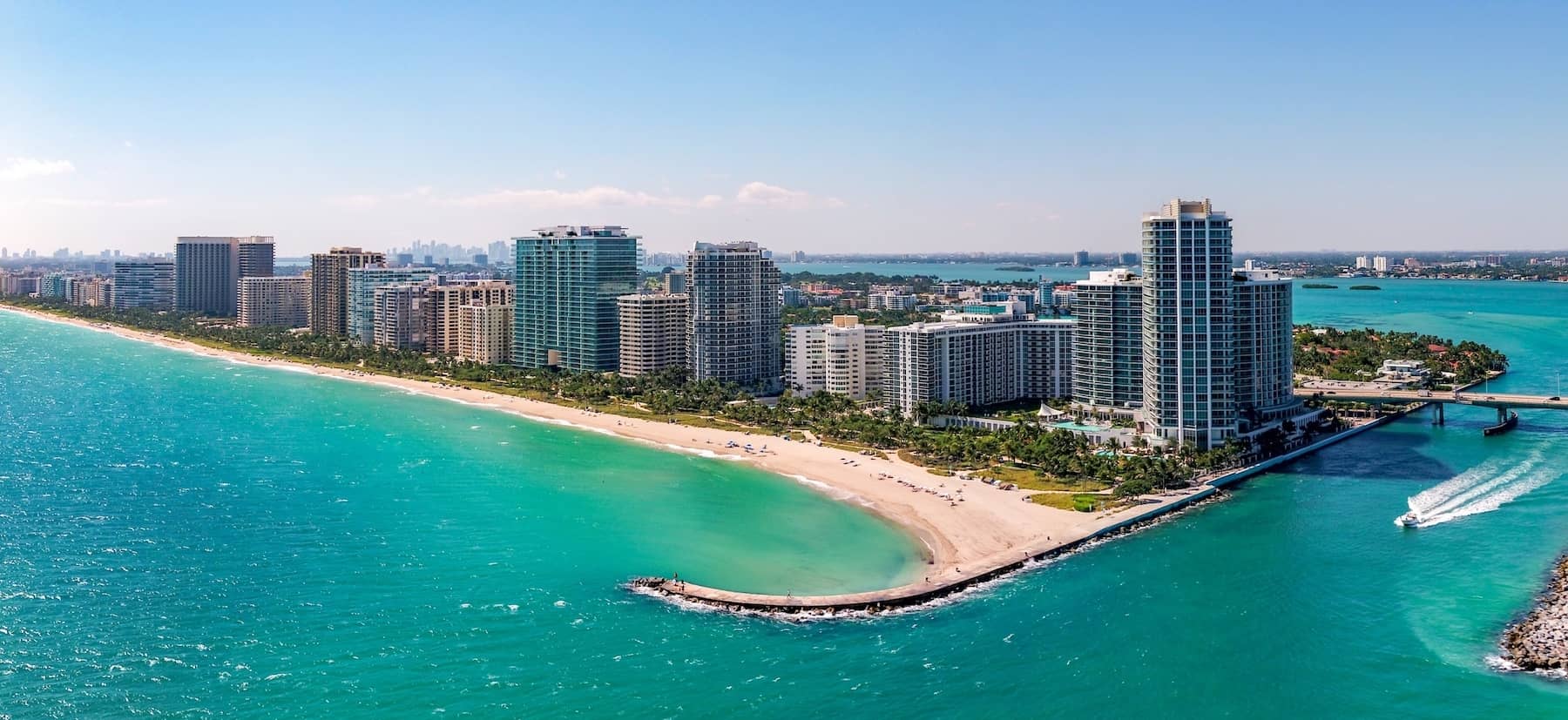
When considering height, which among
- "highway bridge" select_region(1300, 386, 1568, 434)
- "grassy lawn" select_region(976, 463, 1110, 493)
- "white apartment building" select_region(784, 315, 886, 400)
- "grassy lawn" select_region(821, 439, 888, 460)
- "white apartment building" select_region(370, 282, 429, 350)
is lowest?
"grassy lawn" select_region(976, 463, 1110, 493)

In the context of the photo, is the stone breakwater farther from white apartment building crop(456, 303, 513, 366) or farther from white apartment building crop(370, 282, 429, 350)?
white apartment building crop(370, 282, 429, 350)

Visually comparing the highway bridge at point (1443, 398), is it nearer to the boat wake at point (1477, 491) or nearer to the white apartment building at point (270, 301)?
the boat wake at point (1477, 491)

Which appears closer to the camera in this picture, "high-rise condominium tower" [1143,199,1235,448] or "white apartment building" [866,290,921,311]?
"high-rise condominium tower" [1143,199,1235,448]

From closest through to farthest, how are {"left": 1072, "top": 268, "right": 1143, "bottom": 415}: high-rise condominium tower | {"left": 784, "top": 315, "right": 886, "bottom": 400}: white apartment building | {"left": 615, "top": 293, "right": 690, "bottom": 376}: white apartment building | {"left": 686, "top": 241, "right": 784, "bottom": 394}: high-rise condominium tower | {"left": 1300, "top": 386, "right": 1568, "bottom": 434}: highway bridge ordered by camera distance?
{"left": 1072, "top": 268, "right": 1143, "bottom": 415}: high-rise condominium tower → {"left": 1300, "top": 386, "right": 1568, "bottom": 434}: highway bridge → {"left": 784, "top": 315, "right": 886, "bottom": 400}: white apartment building → {"left": 686, "top": 241, "right": 784, "bottom": 394}: high-rise condominium tower → {"left": 615, "top": 293, "right": 690, "bottom": 376}: white apartment building

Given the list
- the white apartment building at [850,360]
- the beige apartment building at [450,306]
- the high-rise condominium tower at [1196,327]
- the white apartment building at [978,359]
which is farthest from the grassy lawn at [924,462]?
the beige apartment building at [450,306]

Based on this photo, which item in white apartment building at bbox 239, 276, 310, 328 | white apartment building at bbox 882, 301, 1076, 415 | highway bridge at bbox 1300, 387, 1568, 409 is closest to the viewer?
highway bridge at bbox 1300, 387, 1568, 409

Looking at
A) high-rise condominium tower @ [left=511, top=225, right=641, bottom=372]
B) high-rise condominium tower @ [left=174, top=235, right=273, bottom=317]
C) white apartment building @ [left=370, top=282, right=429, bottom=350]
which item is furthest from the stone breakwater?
high-rise condominium tower @ [left=174, top=235, right=273, bottom=317]
